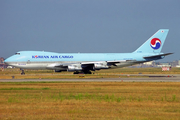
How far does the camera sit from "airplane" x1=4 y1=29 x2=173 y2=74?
54.7 meters

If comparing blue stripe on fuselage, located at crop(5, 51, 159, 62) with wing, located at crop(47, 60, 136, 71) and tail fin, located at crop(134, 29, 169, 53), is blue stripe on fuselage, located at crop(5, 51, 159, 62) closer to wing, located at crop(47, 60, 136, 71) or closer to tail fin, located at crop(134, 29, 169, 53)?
wing, located at crop(47, 60, 136, 71)

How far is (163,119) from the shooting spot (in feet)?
42.5

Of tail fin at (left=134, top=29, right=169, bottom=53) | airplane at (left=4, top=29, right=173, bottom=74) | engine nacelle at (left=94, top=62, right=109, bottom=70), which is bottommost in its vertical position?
engine nacelle at (left=94, top=62, right=109, bottom=70)

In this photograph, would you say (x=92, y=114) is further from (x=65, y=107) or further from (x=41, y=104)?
(x=41, y=104)

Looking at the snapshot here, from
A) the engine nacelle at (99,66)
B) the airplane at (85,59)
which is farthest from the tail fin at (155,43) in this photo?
the engine nacelle at (99,66)

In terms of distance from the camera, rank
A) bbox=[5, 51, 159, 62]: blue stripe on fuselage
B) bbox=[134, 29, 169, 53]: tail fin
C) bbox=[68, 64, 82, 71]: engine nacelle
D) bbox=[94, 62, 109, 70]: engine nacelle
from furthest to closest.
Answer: bbox=[134, 29, 169, 53]: tail fin, bbox=[5, 51, 159, 62]: blue stripe on fuselage, bbox=[94, 62, 109, 70]: engine nacelle, bbox=[68, 64, 82, 71]: engine nacelle

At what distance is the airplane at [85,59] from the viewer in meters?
54.7

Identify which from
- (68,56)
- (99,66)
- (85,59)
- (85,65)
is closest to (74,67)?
(85,65)

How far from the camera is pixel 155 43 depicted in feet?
203

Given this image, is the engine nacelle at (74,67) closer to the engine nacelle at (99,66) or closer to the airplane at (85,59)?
the airplane at (85,59)

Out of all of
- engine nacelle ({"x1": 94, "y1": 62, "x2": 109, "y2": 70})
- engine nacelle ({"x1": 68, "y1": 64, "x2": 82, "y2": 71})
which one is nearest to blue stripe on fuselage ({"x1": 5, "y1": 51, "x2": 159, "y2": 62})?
engine nacelle ({"x1": 68, "y1": 64, "x2": 82, "y2": 71})

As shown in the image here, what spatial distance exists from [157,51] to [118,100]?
1805 inches

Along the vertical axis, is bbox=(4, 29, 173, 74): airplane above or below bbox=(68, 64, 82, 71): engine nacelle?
above

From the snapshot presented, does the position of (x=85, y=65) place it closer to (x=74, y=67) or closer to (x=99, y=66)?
(x=74, y=67)
